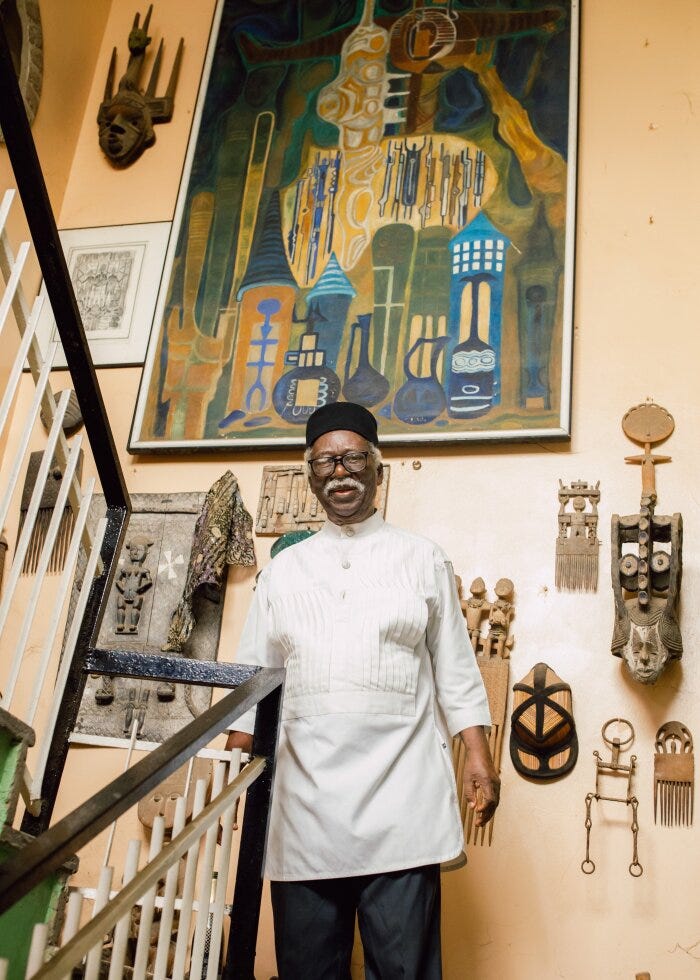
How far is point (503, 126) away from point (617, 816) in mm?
2757

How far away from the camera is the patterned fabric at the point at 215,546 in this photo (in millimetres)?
3592

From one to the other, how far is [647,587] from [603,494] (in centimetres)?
44

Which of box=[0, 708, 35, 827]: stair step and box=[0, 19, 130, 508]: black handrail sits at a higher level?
box=[0, 19, 130, 508]: black handrail

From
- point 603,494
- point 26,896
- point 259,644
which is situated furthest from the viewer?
point 603,494

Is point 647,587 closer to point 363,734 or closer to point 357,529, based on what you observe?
point 357,529

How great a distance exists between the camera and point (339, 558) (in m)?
2.57

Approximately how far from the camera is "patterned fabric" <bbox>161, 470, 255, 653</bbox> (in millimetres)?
3592

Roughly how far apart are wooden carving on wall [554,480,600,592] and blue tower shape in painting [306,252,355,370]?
1082 millimetres

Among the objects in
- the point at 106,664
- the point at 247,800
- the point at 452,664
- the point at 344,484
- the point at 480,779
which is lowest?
the point at 247,800

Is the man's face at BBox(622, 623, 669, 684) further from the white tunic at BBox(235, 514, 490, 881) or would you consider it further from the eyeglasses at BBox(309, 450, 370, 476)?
the eyeglasses at BBox(309, 450, 370, 476)

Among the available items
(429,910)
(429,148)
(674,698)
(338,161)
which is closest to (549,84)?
(429,148)

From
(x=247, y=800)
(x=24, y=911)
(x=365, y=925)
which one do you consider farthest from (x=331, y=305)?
(x=24, y=911)

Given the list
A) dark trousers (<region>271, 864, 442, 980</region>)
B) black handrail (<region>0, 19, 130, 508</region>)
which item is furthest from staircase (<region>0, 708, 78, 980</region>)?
black handrail (<region>0, 19, 130, 508</region>)

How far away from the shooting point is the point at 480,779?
2320mm
